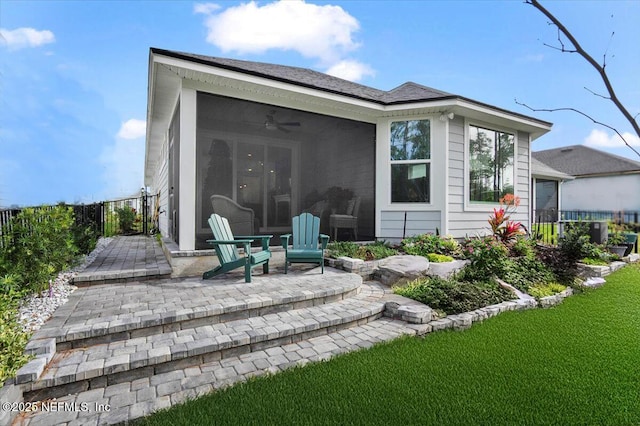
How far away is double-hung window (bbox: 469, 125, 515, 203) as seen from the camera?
22.6 feet

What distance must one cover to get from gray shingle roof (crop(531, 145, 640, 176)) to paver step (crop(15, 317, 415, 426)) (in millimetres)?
21099

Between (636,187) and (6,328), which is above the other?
(636,187)

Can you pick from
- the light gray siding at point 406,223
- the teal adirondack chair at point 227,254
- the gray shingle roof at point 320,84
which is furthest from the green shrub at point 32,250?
the light gray siding at point 406,223

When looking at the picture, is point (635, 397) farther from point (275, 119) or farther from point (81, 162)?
point (81, 162)

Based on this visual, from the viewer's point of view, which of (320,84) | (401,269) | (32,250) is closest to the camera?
(32,250)

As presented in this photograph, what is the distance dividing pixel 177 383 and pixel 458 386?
1.95 m

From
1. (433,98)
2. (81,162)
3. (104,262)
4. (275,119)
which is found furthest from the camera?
(81,162)

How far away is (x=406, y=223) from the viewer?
668 centimetres

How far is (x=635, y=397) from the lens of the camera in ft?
7.03

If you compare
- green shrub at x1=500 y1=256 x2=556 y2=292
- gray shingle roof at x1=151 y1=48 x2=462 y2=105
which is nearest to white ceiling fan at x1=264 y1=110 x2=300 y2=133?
gray shingle roof at x1=151 y1=48 x2=462 y2=105

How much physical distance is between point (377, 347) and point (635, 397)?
5.71 ft

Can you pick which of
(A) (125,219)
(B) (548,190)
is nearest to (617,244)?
(B) (548,190)

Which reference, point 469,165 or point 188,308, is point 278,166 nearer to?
point 188,308

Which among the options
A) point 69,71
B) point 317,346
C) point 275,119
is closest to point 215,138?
point 275,119
